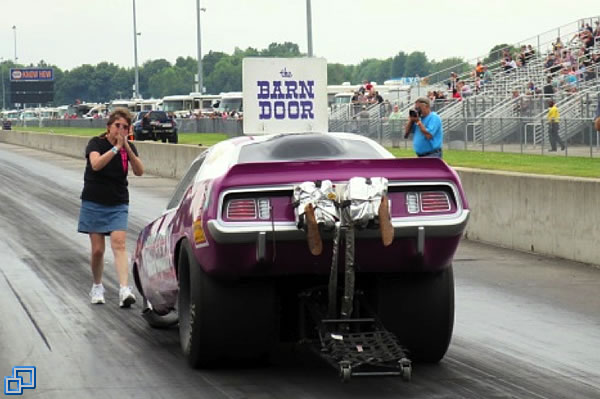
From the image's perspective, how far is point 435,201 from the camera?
7992mm

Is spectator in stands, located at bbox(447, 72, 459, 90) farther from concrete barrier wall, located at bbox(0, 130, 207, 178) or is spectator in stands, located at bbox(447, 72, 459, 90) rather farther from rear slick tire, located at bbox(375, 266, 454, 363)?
rear slick tire, located at bbox(375, 266, 454, 363)

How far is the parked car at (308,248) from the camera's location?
25.1ft

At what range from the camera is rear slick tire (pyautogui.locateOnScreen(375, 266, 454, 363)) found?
27.2 ft

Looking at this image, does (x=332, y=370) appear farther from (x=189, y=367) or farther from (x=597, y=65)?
(x=597, y=65)

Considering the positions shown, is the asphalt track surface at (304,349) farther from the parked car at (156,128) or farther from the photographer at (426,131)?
the parked car at (156,128)

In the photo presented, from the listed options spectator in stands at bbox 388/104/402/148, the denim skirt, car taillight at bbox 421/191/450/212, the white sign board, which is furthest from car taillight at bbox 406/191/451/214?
spectator in stands at bbox 388/104/402/148

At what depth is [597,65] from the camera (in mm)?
39250

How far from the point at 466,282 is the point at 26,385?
258 inches

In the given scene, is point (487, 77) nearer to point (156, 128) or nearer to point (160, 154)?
point (160, 154)

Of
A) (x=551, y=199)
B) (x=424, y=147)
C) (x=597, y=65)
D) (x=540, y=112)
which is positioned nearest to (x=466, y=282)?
(x=551, y=199)

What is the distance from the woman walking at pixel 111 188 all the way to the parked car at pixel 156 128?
51922mm

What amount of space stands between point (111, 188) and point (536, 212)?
6423 mm

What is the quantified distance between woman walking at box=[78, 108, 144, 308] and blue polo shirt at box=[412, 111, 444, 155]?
23.5 feet

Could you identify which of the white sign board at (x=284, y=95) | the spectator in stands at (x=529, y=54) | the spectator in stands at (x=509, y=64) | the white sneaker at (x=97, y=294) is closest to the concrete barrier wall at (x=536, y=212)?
the white sneaker at (x=97, y=294)
